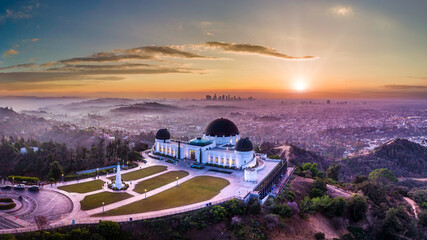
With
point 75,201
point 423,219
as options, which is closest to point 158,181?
point 75,201

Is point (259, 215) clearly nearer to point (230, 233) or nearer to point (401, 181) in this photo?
point (230, 233)

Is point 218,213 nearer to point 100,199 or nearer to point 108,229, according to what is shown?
point 108,229

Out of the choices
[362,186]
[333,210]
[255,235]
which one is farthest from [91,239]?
[362,186]

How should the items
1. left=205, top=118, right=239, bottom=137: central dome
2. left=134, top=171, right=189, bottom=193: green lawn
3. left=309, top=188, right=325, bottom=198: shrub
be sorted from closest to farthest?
left=134, top=171, right=189, bottom=193: green lawn
left=309, top=188, right=325, bottom=198: shrub
left=205, top=118, right=239, bottom=137: central dome

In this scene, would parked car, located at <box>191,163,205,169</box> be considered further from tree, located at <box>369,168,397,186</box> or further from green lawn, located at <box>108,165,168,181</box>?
tree, located at <box>369,168,397,186</box>

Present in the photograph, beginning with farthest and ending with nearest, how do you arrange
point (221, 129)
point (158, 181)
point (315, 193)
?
point (221, 129)
point (315, 193)
point (158, 181)

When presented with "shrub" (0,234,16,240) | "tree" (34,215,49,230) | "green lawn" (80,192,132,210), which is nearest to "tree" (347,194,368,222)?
"green lawn" (80,192,132,210)
